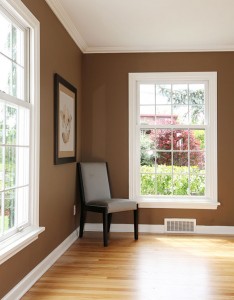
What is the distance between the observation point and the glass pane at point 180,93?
5.30 meters

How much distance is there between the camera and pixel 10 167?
2881 mm

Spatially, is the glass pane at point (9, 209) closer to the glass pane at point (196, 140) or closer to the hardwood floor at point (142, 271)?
the hardwood floor at point (142, 271)

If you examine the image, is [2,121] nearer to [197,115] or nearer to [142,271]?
[142,271]

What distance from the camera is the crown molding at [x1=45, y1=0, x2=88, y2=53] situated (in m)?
3.69

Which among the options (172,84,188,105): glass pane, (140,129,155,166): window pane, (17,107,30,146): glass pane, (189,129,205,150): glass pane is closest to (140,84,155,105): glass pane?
(172,84,188,105): glass pane

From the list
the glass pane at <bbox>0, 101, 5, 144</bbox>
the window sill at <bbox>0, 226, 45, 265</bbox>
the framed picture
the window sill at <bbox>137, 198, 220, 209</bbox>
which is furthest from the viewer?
the window sill at <bbox>137, 198, 220, 209</bbox>

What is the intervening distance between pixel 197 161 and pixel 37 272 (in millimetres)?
2923

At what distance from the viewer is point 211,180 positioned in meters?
5.18

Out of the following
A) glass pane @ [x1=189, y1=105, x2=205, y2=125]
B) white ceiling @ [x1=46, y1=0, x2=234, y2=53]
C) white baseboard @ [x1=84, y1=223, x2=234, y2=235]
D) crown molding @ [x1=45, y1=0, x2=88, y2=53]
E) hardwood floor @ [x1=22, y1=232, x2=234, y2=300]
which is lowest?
hardwood floor @ [x1=22, y1=232, x2=234, y2=300]

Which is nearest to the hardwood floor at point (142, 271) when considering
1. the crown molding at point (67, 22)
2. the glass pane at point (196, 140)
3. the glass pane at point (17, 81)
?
the glass pane at point (196, 140)

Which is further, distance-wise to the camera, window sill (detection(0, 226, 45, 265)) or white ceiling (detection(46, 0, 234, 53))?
white ceiling (detection(46, 0, 234, 53))

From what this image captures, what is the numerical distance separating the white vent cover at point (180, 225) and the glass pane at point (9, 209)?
111 inches

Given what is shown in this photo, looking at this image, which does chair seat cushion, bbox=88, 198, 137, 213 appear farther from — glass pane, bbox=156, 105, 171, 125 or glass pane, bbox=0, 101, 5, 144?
glass pane, bbox=0, 101, 5, 144

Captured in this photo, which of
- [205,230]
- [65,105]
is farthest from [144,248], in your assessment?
[65,105]
